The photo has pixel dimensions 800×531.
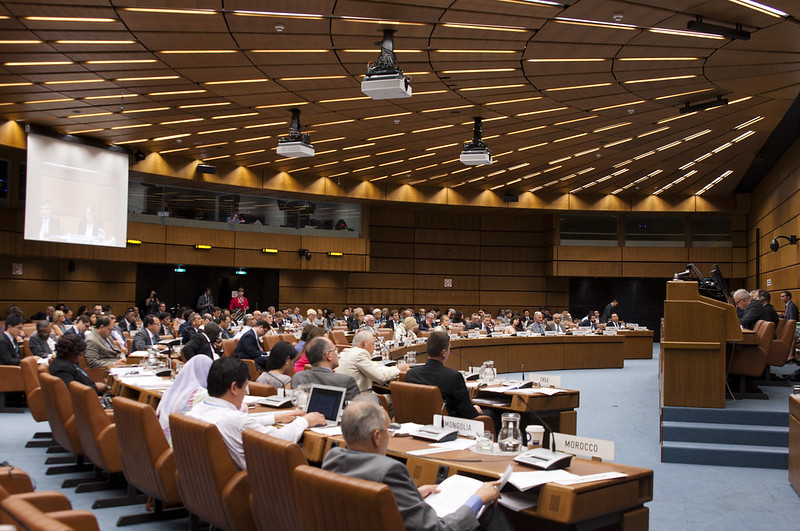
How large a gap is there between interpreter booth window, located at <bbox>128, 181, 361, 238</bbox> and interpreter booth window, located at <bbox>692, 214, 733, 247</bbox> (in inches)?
423

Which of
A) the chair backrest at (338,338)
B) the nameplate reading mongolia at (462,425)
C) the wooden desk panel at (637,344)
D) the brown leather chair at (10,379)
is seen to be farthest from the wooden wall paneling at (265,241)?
the nameplate reading mongolia at (462,425)

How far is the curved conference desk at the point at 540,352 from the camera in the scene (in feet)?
43.1

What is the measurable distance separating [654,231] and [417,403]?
1879 centimetres

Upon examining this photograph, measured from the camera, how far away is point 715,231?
21766 mm

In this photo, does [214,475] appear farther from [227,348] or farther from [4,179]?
[4,179]

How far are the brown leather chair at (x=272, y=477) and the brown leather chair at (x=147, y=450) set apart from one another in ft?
3.35

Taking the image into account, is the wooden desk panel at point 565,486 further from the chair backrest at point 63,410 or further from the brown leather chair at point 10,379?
the brown leather chair at point 10,379

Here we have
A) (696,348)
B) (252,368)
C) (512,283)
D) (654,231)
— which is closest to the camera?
(696,348)

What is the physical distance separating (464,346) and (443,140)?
4134mm

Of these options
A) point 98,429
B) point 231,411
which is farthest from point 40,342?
point 231,411

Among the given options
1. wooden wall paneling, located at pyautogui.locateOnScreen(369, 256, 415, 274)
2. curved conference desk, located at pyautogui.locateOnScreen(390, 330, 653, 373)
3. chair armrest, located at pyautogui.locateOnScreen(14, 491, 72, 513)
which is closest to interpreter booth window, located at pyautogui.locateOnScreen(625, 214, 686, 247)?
wooden wall paneling, located at pyautogui.locateOnScreen(369, 256, 415, 274)

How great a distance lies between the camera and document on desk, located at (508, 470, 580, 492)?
9.84ft

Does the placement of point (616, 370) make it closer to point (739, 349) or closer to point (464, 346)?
point (464, 346)

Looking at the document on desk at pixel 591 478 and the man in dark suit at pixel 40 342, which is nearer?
the document on desk at pixel 591 478
